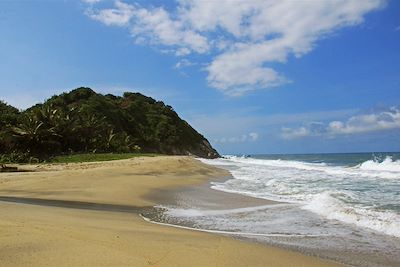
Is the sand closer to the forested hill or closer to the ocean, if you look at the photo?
the ocean

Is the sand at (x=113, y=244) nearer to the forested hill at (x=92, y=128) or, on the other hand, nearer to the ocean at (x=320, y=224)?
the ocean at (x=320, y=224)

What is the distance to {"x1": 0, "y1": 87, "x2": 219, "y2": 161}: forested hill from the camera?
30.7 meters

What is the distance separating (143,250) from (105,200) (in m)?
7.53

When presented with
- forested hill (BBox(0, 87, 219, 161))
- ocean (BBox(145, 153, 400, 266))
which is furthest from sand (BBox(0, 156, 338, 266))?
forested hill (BBox(0, 87, 219, 161))

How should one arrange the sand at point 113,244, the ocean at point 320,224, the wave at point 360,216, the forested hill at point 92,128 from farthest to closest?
the forested hill at point 92,128, the wave at point 360,216, the ocean at point 320,224, the sand at point 113,244

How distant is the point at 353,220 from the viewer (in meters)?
9.26

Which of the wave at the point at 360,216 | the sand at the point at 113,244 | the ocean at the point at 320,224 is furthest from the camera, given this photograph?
the wave at the point at 360,216

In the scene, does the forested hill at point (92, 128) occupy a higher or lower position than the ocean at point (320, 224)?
higher

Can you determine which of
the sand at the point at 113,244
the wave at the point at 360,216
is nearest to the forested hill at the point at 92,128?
the sand at the point at 113,244

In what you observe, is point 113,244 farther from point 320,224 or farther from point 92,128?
point 92,128

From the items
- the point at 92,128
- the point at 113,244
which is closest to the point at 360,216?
the point at 113,244

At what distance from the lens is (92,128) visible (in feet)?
131

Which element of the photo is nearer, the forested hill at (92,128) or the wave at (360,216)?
the wave at (360,216)

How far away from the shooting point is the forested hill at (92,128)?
30.7 m
